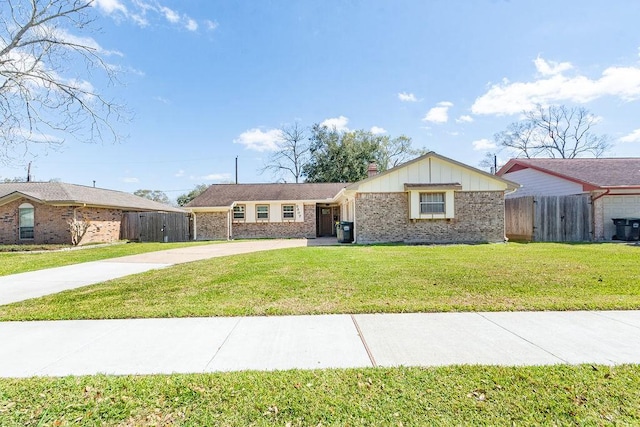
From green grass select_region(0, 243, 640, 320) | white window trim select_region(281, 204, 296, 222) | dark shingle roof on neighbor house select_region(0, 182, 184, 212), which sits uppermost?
dark shingle roof on neighbor house select_region(0, 182, 184, 212)

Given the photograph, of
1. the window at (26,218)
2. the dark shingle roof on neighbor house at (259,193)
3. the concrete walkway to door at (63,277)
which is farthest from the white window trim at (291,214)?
the window at (26,218)

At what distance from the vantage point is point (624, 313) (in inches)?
180

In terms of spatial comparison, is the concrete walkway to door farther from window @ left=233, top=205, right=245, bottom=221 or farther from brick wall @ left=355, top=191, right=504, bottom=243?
window @ left=233, top=205, right=245, bottom=221

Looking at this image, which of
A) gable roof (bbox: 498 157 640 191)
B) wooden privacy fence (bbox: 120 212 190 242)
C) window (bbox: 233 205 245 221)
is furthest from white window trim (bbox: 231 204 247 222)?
gable roof (bbox: 498 157 640 191)

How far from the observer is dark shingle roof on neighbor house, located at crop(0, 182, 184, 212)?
56.9 ft

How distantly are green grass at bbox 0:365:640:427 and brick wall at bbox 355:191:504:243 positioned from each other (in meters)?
12.4

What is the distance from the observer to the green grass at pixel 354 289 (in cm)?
491

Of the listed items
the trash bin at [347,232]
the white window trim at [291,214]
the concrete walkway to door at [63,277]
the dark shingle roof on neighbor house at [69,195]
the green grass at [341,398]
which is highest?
the dark shingle roof on neighbor house at [69,195]

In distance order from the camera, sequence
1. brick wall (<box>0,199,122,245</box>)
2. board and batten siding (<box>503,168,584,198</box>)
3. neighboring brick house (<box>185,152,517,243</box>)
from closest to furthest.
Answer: neighboring brick house (<box>185,152,517,243</box>)
board and batten siding (<box>503,168,584,198</box>)
brick wall (<box>0,199,122,245</box>)

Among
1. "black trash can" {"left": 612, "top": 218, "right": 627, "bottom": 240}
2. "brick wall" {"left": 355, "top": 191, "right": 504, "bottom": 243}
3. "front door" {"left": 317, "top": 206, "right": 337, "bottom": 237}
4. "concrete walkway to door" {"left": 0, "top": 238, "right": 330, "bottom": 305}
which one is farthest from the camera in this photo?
"front door" {"left": 317, "top": 206, "right": 337, "bottom": 237}

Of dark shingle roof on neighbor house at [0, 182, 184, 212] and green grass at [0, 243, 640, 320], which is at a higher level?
dark shingle roof on neighbor house at [0, 182, 184, 212]

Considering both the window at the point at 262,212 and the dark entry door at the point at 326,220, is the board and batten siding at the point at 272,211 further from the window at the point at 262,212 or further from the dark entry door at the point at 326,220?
the dark entry door at the point at 326,220

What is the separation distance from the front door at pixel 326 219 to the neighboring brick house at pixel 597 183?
12331 millimetres

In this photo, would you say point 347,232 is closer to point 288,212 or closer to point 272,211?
Result: point 288,212
